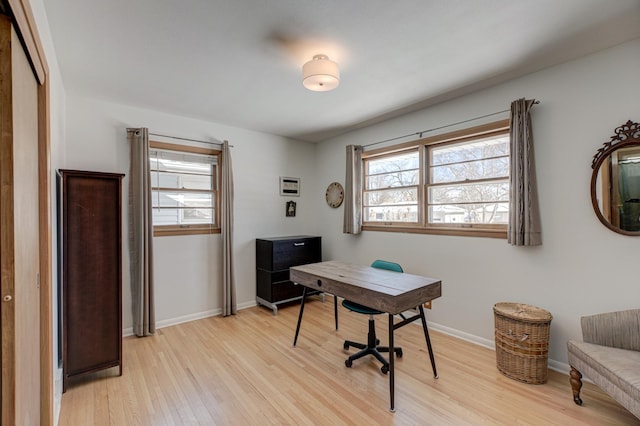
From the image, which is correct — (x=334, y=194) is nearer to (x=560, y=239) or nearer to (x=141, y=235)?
(x=141, y=235)

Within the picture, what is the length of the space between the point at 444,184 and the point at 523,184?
829 millimetres

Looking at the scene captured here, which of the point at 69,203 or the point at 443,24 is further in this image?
the point at 69,203

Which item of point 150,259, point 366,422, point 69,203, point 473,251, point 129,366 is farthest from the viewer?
point 150,259

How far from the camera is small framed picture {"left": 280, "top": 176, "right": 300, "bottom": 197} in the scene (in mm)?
4543

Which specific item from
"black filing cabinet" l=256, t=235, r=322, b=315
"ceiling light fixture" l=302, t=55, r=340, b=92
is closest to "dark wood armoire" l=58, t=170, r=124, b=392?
"ceiling light fixture" l=302, t=55, r=340, b=92

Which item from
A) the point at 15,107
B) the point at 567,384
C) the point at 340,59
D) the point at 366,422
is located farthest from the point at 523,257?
the point at 15,107

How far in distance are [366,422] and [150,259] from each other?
8.78 feet

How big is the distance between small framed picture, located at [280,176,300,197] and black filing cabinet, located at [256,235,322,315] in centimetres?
82

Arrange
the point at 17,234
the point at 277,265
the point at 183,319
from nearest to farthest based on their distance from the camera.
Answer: the point at 17,234 < the point at 183,319 < the point at 277,265

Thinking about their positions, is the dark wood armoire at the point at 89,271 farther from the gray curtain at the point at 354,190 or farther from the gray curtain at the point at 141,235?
the gray curtain at the point at 354,190

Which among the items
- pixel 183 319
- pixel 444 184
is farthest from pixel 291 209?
pixel 444 184

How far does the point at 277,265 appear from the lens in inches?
155

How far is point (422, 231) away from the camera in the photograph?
3398 mm

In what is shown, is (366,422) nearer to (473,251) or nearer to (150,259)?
(473,251)
